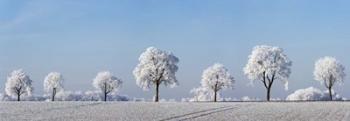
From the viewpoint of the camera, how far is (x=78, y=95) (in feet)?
609

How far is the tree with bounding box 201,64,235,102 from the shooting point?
4865 inches

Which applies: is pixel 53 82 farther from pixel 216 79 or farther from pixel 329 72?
pixel 329 72

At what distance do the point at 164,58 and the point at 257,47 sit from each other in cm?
1950

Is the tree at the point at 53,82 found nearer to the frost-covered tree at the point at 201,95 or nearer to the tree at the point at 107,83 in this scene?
the tree at the point at 107,83

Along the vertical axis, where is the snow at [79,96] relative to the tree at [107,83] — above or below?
below

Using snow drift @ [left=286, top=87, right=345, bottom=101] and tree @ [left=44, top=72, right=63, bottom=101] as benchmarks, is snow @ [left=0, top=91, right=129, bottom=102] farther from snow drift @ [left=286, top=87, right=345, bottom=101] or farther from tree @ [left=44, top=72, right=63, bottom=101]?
snow drift @ [left=286, top=87, right=345, bottom=101]

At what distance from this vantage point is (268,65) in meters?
104

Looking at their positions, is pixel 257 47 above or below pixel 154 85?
above

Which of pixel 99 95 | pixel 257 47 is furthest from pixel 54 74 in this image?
pixel 257 47

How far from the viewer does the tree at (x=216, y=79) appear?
123562 mm

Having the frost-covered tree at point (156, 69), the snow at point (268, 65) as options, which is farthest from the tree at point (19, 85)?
the snow at point (268, 65)

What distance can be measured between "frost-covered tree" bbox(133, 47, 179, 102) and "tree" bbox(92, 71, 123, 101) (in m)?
34.0

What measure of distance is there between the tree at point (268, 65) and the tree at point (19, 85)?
6221 centimetres

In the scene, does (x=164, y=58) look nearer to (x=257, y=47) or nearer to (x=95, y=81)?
(x=257, y=47)
